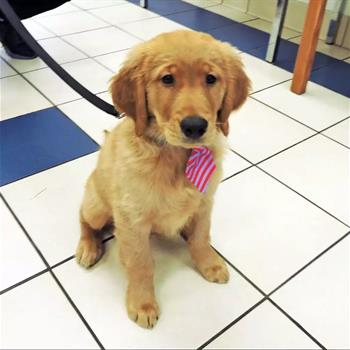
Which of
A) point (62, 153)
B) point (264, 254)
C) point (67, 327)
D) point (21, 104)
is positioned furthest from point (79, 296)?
point (21, 104)

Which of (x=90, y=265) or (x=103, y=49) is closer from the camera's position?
(x=90, y=265)

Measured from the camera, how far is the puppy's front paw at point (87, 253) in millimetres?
1162

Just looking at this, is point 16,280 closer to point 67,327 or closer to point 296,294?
point 67,327

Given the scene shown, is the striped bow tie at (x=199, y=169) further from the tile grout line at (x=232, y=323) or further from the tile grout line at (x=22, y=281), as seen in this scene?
the tile grout line at (x=22, y=281)

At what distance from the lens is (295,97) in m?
2.09

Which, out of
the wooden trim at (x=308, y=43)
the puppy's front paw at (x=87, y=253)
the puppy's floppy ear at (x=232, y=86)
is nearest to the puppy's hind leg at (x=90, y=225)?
the puppy's front paw at (x=87, y=253)

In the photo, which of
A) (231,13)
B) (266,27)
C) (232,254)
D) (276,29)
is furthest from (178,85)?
→ (231,13)

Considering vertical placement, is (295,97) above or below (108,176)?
below

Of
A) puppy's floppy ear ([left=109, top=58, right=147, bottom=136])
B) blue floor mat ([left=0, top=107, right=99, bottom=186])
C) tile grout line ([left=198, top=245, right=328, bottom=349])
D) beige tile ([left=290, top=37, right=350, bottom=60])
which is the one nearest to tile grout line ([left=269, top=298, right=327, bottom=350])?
tile grout line ([left=198, top=245, right=328, bottom=349])

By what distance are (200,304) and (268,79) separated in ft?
5.07

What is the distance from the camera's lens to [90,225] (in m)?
1.19

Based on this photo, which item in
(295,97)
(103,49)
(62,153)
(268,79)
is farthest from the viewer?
Result: (103,49)

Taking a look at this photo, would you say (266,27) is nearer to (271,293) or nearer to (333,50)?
(333,50)

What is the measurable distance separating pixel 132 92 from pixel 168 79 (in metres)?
0.10
